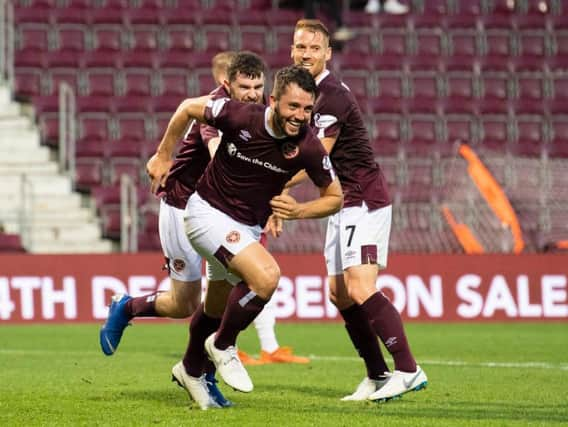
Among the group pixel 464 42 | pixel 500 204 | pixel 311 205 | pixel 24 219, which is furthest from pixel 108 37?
pixel 311 205

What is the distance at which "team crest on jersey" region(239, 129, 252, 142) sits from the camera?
721 centimetres

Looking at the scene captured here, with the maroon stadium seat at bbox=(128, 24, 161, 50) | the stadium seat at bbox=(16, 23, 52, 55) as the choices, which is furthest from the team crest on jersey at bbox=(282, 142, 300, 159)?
the stadium seat at bbox=(16, 23, 52, 55)

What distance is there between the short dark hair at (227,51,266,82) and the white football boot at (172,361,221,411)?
6.01 feet

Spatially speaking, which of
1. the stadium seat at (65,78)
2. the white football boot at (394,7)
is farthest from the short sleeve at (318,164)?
the white football boot at (394,7)

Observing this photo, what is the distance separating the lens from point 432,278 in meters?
17.4

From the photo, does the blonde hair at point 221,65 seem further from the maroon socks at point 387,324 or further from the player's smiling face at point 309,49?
the maroon socks at point 387,324

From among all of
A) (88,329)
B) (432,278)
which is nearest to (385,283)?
(432,278)

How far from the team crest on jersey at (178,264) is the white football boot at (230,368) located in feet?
3.60

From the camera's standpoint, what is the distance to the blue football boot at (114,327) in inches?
343

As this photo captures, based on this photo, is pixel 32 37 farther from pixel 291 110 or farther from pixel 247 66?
pixel 291 110

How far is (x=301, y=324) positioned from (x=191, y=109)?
390 inches

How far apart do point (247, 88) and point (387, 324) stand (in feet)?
5.60

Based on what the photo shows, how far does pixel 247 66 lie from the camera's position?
800 cm

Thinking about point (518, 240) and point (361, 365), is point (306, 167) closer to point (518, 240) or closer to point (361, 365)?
point (361, 365)
